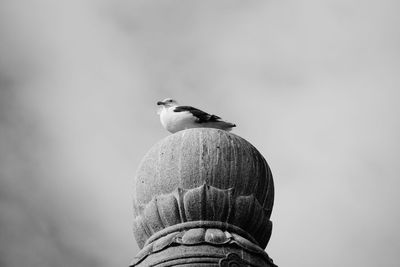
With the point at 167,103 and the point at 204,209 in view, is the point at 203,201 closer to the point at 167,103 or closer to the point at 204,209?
the point at 204,209

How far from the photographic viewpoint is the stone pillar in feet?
31.4

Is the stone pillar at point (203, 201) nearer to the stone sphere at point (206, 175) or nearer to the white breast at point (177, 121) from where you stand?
the stone sphere at point (206, 175)

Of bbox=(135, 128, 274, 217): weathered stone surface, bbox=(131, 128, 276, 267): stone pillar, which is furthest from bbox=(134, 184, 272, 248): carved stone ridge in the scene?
bbox=(135, 128, 274, 217): weathered stone surface

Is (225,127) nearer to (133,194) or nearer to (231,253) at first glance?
(133,194)

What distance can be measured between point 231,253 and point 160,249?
0.82 metres

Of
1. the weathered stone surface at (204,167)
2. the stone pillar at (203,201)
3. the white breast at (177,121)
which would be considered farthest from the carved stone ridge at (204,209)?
the white breast at (177,121)

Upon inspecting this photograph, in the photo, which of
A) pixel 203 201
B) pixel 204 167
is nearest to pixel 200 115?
pixel 204 167

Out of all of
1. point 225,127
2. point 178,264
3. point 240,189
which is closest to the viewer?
point 178,264

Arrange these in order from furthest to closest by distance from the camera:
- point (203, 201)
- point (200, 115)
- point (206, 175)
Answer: point (200, 115) < point (206, 175) < point (203, 201)

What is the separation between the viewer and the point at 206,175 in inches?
395

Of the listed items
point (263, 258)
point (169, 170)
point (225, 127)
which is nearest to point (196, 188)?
point (169, 170)

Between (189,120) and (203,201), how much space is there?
2183 millimetres

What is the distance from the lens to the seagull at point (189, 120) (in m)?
11.8

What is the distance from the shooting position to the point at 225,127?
39.1 feet
